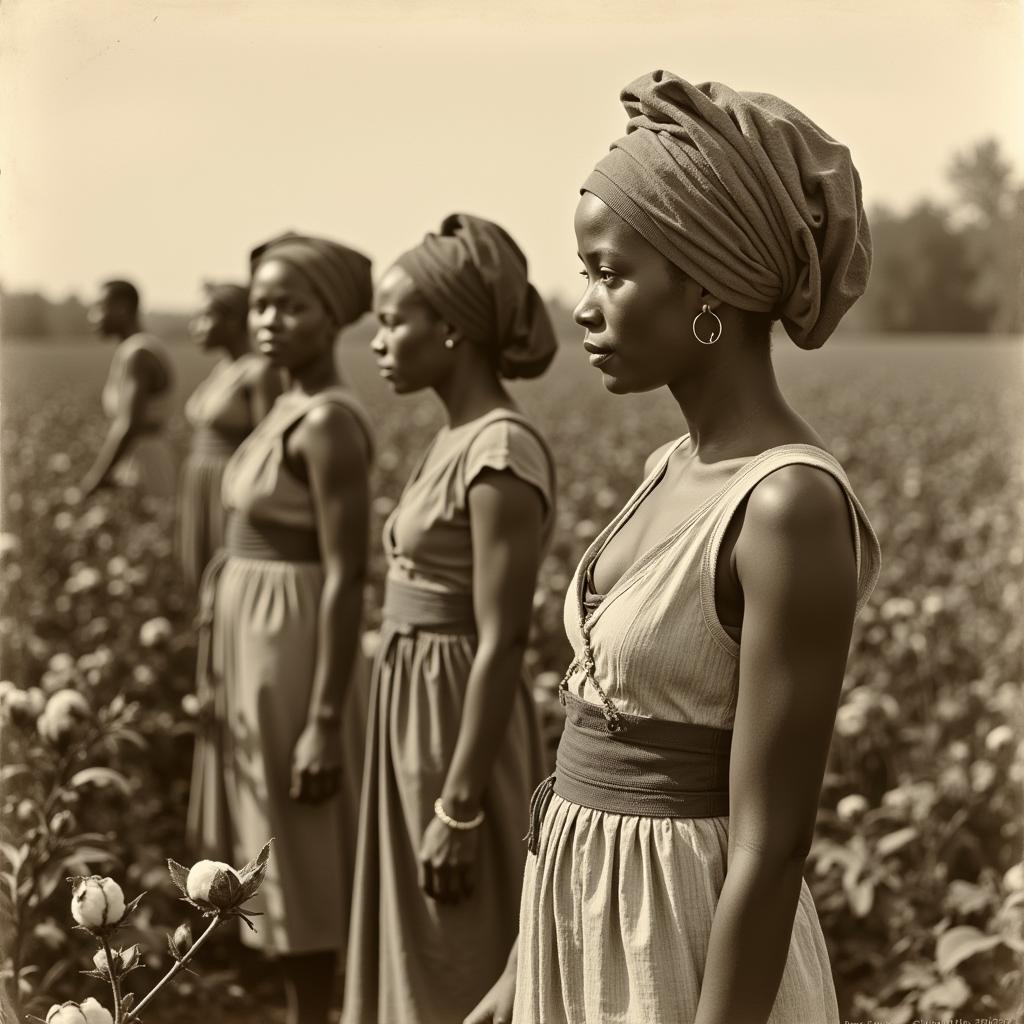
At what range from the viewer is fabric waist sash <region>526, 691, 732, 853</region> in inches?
66.0

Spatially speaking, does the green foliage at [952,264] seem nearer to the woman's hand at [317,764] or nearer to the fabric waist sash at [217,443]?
the fabric waist sash at [217,443]

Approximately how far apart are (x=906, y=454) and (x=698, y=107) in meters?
8.96

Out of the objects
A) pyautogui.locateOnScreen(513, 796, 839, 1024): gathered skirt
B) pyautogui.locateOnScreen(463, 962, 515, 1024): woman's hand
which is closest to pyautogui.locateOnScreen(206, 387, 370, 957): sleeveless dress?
pyautogui.locateOnScreen(463, 962, 515, 1024): woman's hand

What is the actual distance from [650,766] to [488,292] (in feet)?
5.59

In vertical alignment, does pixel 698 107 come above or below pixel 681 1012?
above

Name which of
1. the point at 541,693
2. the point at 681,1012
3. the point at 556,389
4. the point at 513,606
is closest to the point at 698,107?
the point at 681,1012

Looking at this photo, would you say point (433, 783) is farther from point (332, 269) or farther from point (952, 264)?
point (952, 264)

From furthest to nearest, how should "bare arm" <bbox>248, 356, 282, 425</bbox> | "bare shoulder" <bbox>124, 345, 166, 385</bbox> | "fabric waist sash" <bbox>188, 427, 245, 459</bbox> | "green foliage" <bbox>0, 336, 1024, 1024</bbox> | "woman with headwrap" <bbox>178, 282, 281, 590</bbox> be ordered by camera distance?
"bare shoulder" <bbox>124, 345, 166, 385</bbox> → "fabric waist sash" <bbox>188, 427, 245, 459</bbox> → "woman with headwrap" <bbox>178, 282, 281, 590</bbox> → "bare arm" <bbox>248, 356, 282, 425</bbox> → "green foliage" <bbox>0, 336, 1024, 1024</bbox>

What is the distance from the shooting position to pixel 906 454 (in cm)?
1021

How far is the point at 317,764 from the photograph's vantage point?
374 cm

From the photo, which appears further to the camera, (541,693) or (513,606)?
(541,693)

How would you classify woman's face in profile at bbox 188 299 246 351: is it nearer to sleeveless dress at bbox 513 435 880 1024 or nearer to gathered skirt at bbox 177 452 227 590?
gathered skirt at bbox 177 452 227 590

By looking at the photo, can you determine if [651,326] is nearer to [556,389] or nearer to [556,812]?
[556,812]

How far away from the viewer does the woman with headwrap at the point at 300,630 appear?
3742mm
